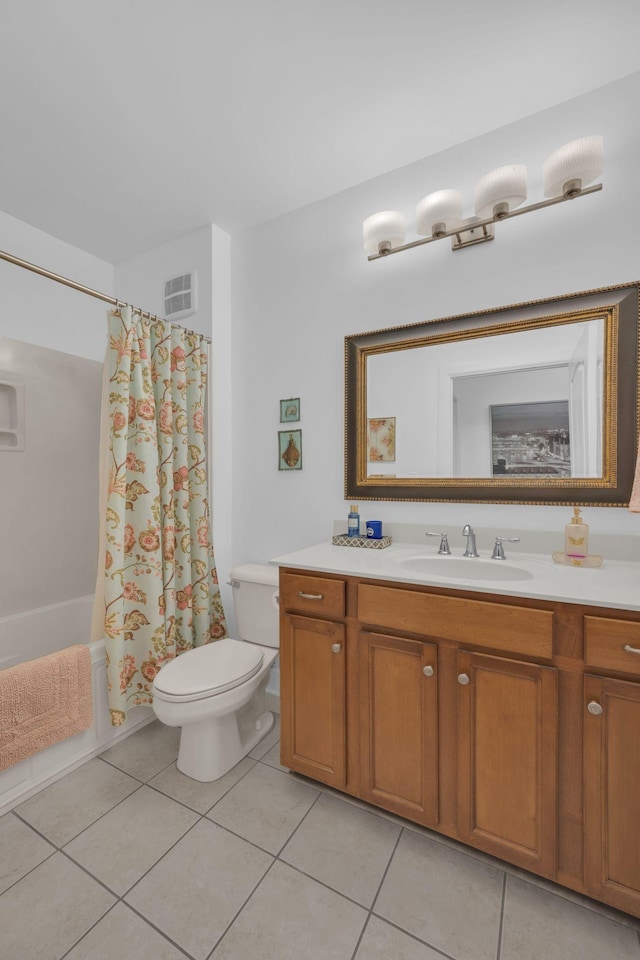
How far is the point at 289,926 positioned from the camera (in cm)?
109

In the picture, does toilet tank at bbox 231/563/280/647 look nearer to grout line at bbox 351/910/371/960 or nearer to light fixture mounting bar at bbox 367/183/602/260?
grout line at bbox 351/910/371/960

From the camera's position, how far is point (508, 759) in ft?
3.83

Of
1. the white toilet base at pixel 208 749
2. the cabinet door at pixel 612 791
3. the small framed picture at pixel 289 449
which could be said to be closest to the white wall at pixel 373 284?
the small framed picture at pixel 289 449

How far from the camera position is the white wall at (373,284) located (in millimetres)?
1485

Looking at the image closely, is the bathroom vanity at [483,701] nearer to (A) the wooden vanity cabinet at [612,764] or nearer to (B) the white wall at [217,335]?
(A) the wooden vanity cabinet at [612,764]

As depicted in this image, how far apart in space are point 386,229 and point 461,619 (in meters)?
1.55

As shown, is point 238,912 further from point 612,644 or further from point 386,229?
point 386,229

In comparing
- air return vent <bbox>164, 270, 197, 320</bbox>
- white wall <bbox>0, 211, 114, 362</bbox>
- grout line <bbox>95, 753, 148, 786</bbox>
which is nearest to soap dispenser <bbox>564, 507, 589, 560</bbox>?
grout line <bbox>95, 753, 148, 786</bbox>

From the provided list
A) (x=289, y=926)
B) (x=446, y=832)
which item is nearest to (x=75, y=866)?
(x=289, y=926)

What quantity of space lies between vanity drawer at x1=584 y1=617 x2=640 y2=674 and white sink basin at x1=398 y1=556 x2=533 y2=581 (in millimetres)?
348

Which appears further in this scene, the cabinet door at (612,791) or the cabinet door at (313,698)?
the cabinet door at (313,698)

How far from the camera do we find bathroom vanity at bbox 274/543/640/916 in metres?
1.06

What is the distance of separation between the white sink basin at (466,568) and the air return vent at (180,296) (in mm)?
1826

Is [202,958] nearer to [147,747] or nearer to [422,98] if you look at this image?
[147,747]
